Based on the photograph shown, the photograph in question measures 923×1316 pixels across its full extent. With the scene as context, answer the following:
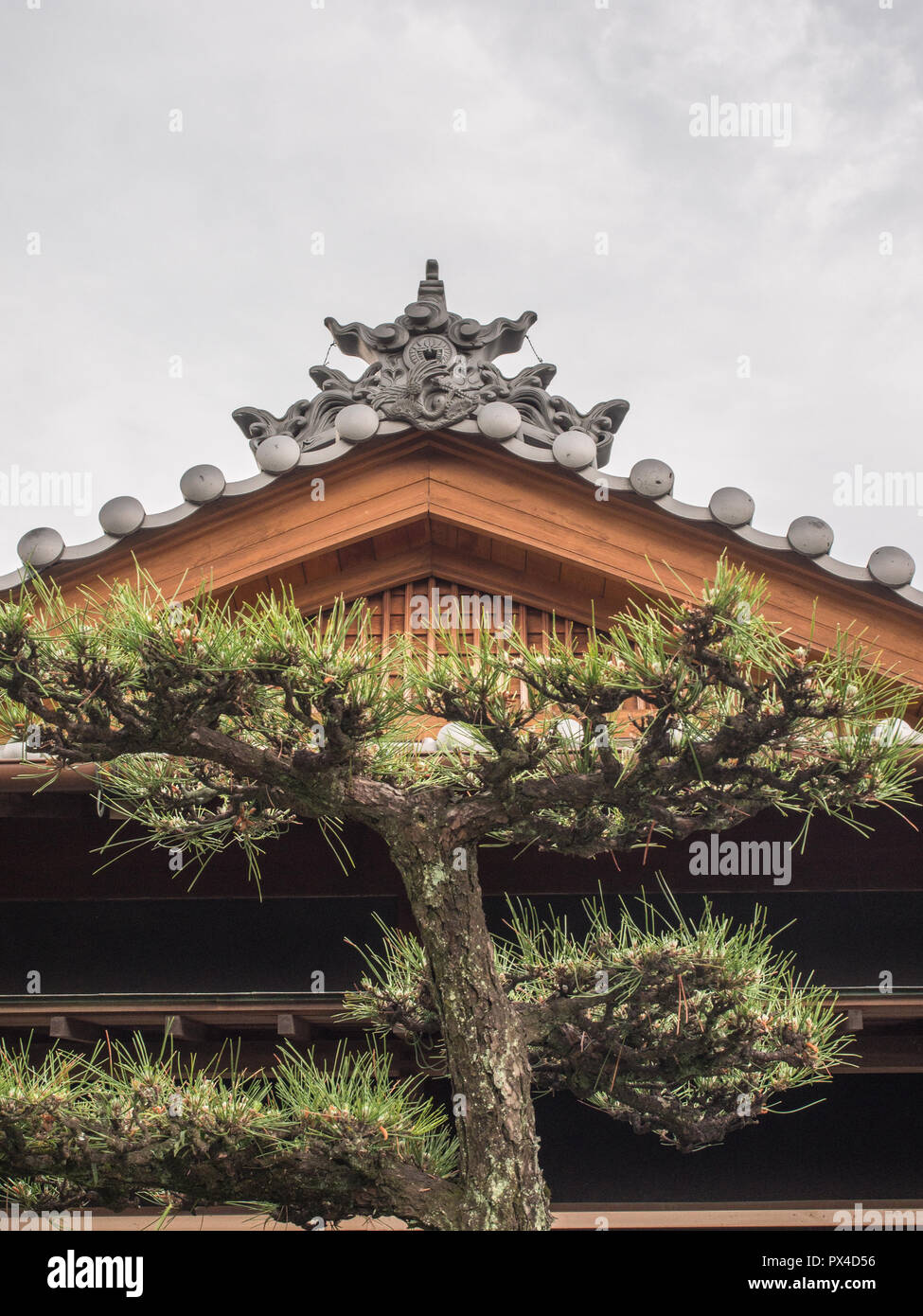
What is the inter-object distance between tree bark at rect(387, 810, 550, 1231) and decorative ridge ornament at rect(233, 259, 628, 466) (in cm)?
260

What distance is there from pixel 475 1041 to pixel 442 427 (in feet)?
9.29

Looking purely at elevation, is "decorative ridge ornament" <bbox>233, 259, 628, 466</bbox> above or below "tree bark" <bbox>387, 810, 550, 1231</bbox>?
above

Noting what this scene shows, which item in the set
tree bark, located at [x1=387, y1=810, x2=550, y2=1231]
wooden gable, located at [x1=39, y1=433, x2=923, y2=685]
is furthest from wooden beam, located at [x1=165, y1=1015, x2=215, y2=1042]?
wooden gable, located at [x1=39, y1=433, x2=923, y2=685]

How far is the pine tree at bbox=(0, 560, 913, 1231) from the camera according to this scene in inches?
97.6

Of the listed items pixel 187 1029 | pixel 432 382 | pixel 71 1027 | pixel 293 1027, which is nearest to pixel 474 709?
pixel 293 1027

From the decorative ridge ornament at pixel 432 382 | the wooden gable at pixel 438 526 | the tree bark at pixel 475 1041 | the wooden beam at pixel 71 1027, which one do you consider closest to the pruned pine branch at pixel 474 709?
the tree bark at pixel 475 1041

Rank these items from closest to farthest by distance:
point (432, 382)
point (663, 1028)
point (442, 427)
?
point (663, 1028) < point (442, 427) < point (432, 382)

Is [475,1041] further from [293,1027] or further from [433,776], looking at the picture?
[293,1027]

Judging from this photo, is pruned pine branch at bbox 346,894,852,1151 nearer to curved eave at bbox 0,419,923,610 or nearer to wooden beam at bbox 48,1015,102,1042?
wooden beam at bbox 48,1015,102,1042

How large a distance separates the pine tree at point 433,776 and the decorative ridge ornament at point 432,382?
2.34 m

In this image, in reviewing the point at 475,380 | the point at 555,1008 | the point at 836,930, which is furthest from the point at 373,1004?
the point at 475,380

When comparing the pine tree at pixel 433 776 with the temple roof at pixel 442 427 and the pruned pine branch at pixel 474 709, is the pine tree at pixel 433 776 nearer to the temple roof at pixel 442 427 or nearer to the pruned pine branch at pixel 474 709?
the pruned pine branch at pixel 474 709

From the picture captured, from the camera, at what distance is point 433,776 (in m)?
2.79

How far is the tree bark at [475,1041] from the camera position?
2479 mm
